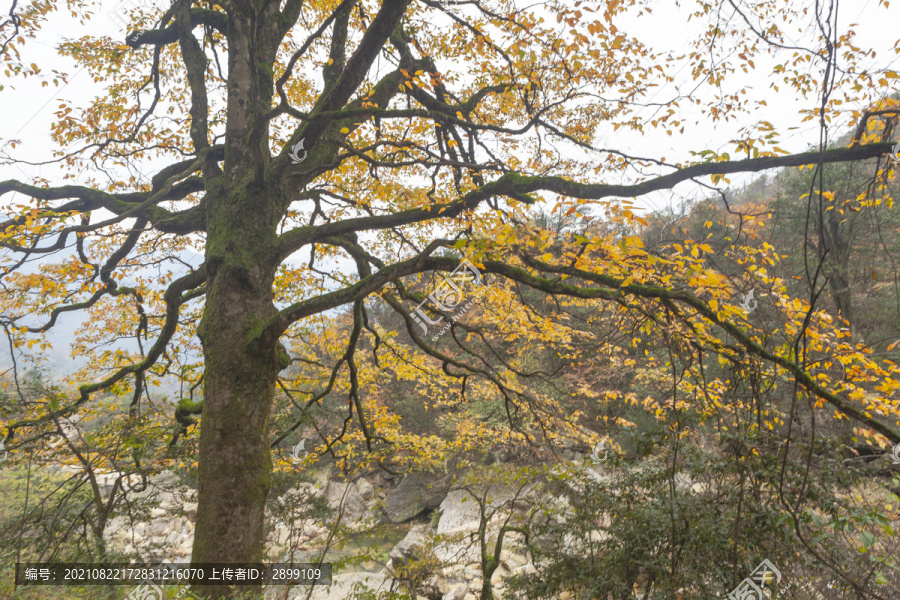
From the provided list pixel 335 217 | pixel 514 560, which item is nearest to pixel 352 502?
pixel 514 560

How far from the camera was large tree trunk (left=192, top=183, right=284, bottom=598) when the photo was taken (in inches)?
118

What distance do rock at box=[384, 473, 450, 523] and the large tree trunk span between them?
9017 millimetres

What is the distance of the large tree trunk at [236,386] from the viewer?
3000 mm

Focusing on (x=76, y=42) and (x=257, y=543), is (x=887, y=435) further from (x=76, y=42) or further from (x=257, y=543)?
(x=76, y=42)

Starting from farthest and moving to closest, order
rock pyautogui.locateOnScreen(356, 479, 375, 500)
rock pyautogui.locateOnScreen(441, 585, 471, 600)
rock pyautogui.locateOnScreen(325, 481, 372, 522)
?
rock pyautogui.locateOnScreen(356, 479, 375, 500) < rock pyautogui.locateOnScreen(325, 481, 372, 522) < rock pyautogui.locateOnScreen(441, 585, 471, 600)

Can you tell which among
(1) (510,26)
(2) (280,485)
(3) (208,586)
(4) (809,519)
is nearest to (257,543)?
(3) (208,586)

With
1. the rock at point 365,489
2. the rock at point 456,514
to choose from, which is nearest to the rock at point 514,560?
the rock at point 456,514

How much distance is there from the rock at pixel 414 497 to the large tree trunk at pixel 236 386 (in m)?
9.02

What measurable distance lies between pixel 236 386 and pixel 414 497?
10.6m

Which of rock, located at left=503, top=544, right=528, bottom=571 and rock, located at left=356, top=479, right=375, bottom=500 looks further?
rock, located at left=356, top=479, right=375, bottom=500

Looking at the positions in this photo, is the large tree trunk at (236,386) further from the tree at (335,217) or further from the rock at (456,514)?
the rock at (456,514)

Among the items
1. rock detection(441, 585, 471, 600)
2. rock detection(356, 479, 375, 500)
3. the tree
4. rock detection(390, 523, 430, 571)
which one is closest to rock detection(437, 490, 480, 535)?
rock detection(390, 523, 430, 571)

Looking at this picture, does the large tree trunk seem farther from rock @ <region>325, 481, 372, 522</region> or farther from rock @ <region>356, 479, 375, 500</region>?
rock @ <region>356, 479, 375, 500</region>

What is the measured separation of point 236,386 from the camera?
3246 mm
